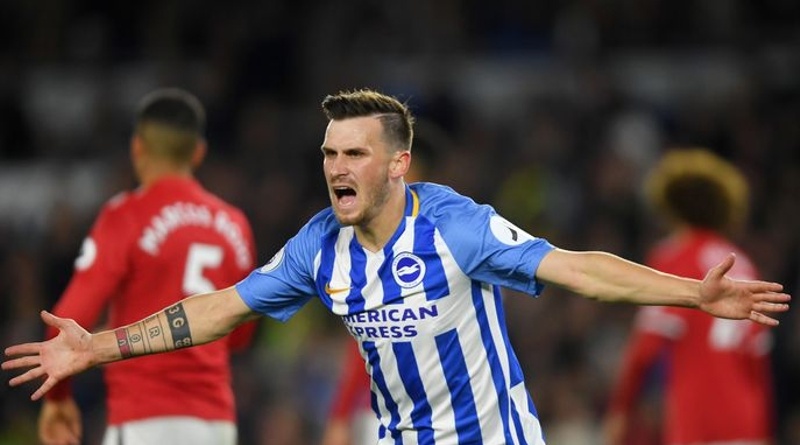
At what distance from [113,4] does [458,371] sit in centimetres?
1099

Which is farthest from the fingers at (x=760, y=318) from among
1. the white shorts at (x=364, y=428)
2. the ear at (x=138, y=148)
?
the white shorts at (x=364, y=428)

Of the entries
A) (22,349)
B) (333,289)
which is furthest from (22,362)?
(333,289)

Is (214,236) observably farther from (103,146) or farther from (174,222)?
(103,146)

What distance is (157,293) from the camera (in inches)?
260

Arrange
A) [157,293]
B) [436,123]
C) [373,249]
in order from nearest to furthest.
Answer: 1. [373,249]
2. [157,293]
3. [436,123]

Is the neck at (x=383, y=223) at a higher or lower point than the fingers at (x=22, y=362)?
higher

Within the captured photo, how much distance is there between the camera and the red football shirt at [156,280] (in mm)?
6527

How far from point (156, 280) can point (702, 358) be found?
2658 mm

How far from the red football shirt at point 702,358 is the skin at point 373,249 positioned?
256 cm

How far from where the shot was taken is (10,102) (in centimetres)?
1448

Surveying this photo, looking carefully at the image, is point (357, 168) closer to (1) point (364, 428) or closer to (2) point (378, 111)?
(2) point (378, 111)

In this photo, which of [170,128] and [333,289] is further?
[170,128]

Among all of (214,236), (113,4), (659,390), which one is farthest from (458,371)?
(113,4)

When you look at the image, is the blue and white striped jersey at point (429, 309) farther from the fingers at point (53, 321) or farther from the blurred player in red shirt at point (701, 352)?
the blurred player in red shirt at point (701, 352)
